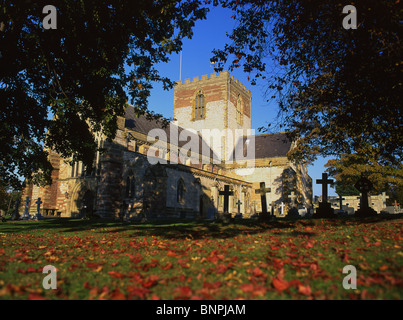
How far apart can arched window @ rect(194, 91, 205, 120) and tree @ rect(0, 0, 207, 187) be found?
118 ft

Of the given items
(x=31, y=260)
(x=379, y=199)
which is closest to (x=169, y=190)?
(x=31, y=260)

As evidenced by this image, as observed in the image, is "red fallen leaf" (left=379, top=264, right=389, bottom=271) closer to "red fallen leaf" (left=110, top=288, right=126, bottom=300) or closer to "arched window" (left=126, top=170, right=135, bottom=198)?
"red fallen leaf" (left=110, top=288, right=126, bottom=300)

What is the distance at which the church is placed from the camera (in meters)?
25.4

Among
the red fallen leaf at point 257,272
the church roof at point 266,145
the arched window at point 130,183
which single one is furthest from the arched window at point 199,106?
the red fallen leaf at point 257,272

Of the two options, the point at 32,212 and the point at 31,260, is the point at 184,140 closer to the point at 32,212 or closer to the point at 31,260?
the point at 32,212

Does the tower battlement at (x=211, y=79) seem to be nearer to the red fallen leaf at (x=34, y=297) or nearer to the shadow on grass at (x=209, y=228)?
the shadow on grass at (x=209, y=228)

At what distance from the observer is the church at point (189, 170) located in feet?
83.4

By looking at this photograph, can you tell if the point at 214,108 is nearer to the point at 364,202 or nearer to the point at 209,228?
the point at 364,202

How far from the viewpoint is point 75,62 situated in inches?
403

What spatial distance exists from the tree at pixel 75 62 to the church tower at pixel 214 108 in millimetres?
34081

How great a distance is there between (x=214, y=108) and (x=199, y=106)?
128 inches

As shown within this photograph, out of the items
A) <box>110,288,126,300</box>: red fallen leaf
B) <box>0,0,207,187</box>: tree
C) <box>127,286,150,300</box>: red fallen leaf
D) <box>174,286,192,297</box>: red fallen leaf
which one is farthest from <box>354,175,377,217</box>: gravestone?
<box>110,288,126,300</box>: red fallen leaf
